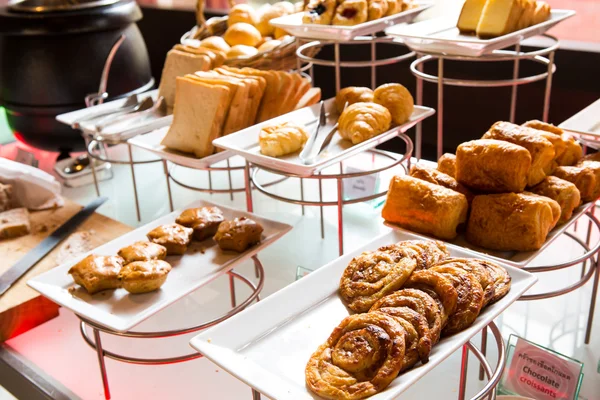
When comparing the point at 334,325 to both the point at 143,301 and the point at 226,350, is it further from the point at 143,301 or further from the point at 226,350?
the point at 143,301

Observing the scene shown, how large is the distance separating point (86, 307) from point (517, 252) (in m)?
0.79

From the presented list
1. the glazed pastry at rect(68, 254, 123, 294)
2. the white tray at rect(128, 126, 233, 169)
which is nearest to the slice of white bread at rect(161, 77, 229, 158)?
the white tray at rect(128, 126, 233, 169)

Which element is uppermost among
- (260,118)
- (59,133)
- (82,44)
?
(82,44)

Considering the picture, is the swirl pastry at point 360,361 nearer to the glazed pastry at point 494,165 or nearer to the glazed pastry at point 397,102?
the glazed pastry at point 494,165

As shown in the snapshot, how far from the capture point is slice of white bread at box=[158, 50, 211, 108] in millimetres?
2016

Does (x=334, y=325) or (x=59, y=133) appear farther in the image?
(x=59, y=133)

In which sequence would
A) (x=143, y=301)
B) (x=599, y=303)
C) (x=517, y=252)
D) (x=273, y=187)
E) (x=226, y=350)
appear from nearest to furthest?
(x=226, y=350) → (x=517, y=252) → (x=143, y=301) → (x=599, y=303) → (x=273, y=187)


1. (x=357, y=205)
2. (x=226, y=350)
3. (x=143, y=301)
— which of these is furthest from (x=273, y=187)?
(x=226, y=350)

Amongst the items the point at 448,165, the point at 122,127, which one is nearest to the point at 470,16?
the point at 448,165

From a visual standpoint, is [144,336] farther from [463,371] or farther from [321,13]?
[321,13]

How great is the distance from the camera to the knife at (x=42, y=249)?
166 cm

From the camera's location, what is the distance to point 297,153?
4.88 feet

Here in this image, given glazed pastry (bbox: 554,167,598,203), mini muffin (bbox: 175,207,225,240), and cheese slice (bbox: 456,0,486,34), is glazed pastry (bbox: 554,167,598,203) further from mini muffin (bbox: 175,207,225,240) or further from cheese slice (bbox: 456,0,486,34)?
mini muffin (bbox: 175,207,225,240)

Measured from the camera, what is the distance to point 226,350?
0.88 m
